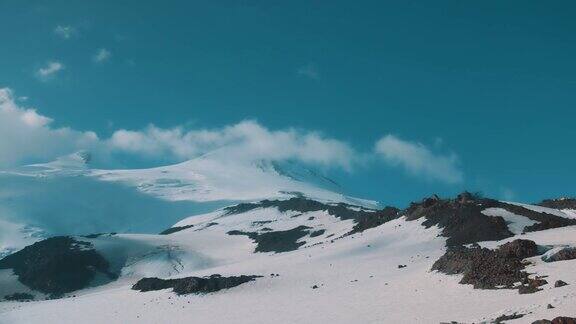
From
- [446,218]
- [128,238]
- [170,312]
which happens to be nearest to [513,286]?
[170,312]

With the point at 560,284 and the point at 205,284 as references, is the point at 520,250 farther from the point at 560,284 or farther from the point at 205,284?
the point at 205,284

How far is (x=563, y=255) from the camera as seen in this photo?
3216 centimetres

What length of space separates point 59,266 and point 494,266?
63.4m

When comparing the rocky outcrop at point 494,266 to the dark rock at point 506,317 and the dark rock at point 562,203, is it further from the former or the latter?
the dark rock at point 562,203

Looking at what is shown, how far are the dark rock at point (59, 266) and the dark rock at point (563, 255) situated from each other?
5939cm

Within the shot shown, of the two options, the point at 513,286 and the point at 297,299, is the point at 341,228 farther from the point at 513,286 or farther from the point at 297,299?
the point at 513,286

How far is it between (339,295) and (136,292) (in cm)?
2241

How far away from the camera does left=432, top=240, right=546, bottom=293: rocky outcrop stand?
29616 mm

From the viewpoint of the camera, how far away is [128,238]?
9544cm

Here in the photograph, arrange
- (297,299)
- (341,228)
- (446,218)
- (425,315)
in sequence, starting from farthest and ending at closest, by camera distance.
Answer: (341,228) < (446,218) < (297,299) < (425,315)

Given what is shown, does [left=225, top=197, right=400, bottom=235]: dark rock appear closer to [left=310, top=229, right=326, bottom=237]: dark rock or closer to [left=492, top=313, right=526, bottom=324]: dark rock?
[left=310, top=229, right=326, bottom=237]: dark rock

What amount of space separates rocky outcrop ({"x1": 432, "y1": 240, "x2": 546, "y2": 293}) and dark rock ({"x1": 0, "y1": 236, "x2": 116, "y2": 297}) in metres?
53.8

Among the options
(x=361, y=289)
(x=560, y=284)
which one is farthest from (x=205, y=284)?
(x=560, y=284)

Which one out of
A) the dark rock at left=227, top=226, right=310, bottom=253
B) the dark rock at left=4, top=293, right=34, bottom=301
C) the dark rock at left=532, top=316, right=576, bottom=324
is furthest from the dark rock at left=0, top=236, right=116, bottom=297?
the dark rock at left=532, top=316, right=576, bottom=324
